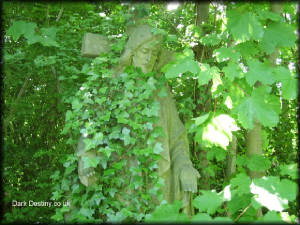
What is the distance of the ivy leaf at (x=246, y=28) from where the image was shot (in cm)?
214

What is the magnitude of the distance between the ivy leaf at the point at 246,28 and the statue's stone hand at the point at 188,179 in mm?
1337

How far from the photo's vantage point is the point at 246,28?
2146mm

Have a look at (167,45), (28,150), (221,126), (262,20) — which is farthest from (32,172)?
(262,20)

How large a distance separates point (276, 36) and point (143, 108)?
4.47 feet

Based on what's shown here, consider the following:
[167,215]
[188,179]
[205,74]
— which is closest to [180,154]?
[188,179]

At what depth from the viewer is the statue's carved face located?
2866mm

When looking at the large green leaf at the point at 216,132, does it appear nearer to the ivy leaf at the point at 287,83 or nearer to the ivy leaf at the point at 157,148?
the ivy leaf at the point at 287,83

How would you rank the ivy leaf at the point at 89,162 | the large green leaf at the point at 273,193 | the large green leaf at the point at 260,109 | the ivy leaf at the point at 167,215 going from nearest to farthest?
1. the ivy leaf at the point at 167,215
2. the large green leaf at the point at 273,193
3. the large green leaf at the point at 260,109
4. the ivy leaf at the point at 89,162

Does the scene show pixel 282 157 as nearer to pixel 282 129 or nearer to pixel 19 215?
pixel 282 129

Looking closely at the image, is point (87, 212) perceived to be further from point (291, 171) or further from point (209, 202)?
point (291, 171)

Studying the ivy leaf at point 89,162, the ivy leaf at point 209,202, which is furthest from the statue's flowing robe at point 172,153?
the ivy leaf at point 209,202

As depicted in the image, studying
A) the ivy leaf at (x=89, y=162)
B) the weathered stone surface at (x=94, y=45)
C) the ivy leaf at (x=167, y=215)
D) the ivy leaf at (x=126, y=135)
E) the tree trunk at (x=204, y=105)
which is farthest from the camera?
the tree trunk at (x=204, y=105)

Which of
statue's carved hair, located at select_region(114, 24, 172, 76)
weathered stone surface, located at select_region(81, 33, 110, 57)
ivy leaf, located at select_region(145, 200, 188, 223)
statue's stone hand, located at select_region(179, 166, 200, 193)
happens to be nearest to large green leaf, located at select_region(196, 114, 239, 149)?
ivy leaf, located at select_region(145, 200, 188, 223)

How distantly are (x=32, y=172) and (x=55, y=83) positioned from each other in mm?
1452
